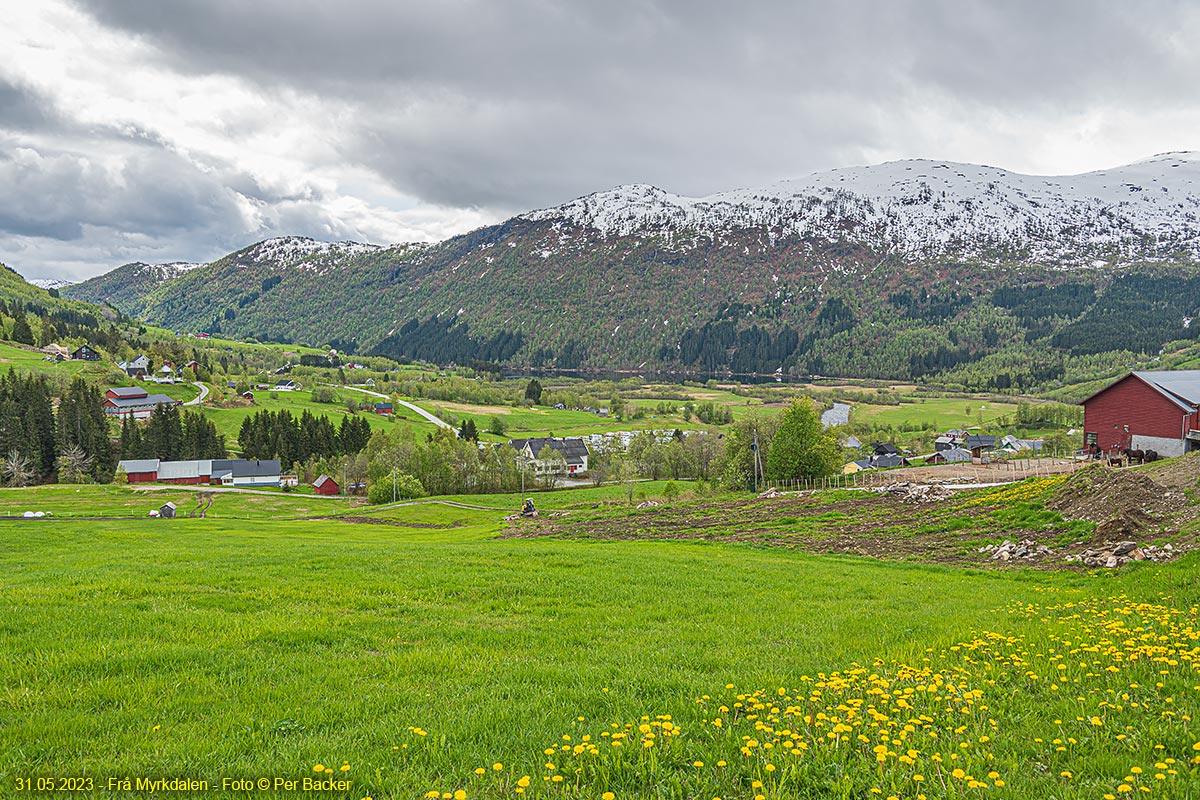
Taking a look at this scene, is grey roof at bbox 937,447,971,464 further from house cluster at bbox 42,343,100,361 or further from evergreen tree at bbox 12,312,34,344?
evergreen tree at bbox 12,312,34,344

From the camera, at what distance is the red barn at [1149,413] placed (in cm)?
4659

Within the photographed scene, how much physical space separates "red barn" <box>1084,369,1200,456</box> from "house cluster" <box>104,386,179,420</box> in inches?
6226

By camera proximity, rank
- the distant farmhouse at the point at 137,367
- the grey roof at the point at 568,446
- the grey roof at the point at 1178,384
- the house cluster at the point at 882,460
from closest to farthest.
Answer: the grey roof at the point at 1178,384, the house cluster at the point at 882,460, the grey roof at the point at 568,446, the distant farmhouse at the point at 137,367

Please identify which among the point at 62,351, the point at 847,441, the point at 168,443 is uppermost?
the point at 62,351

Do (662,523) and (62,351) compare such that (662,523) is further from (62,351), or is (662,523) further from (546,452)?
(62,351)

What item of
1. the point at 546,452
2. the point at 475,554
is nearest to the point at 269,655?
the point at 475,554

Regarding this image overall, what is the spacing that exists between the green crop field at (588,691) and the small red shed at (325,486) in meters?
95.1

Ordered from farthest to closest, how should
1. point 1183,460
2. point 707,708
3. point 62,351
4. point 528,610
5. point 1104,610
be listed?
point 62,351, point 1183,460, point 528,610, point 1104,610, point 707,708

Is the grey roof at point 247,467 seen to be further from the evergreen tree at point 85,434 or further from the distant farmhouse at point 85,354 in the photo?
the distant farmhouse at point 85,354

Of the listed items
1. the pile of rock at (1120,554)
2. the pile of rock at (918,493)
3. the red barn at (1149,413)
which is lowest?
the pile of rock at (918,493)

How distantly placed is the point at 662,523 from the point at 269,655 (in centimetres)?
3681

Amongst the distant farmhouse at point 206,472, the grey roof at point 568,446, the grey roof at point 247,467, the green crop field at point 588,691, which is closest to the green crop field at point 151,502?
the distant farmhouse at point 206,472

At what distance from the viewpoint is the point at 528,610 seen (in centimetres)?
1324

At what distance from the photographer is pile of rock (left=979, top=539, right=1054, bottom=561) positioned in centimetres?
2352
